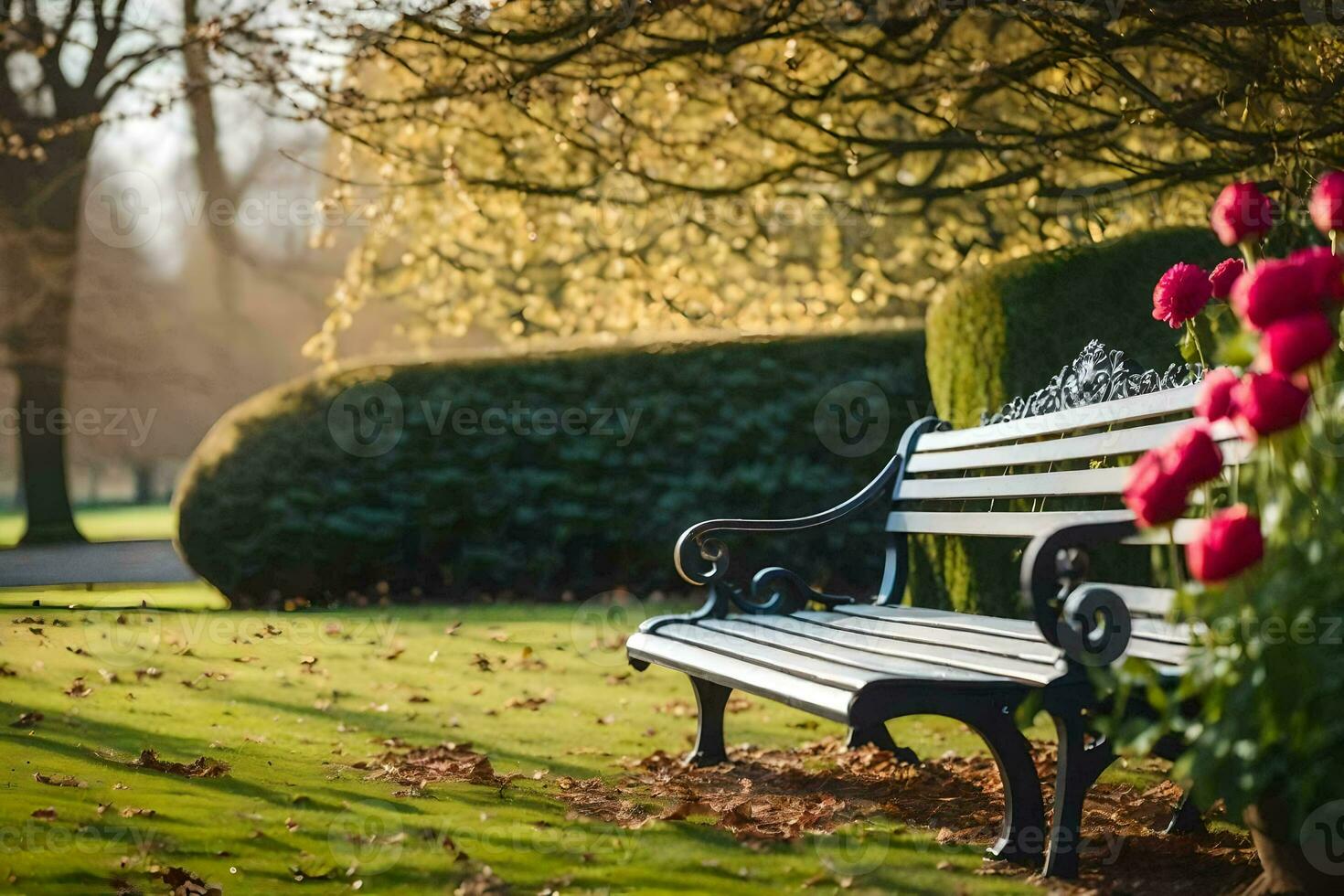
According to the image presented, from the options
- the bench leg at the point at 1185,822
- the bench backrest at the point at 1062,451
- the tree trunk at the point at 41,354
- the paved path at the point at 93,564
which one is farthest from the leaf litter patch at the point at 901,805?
the tree trunk at the point at 41,354

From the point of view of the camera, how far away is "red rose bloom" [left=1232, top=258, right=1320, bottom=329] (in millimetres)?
2477

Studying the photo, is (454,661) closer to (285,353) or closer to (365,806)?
(365,806)

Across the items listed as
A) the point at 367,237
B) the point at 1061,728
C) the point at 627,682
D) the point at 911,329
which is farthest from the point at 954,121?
the point at 367,237

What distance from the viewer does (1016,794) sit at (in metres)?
3.45

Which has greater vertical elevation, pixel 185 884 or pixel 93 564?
pixel 93 564

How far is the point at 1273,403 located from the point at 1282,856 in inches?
42.5

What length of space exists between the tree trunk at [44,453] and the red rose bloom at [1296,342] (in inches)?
634

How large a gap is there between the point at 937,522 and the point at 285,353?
31468 mm

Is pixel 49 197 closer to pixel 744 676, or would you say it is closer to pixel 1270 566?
pixel 744 676

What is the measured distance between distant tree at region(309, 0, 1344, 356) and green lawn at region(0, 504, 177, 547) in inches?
315

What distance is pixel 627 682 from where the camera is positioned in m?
7.15

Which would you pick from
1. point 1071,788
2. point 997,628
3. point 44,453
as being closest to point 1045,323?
point 997,628

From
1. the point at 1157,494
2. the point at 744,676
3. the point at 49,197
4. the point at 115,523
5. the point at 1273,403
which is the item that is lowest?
the point at 115,523

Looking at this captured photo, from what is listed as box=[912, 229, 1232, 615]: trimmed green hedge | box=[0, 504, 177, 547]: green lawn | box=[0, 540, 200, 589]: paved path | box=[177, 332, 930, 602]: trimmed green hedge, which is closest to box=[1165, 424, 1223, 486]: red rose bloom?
box=[912, 229, 1232, 615]: trimmed green hedge
